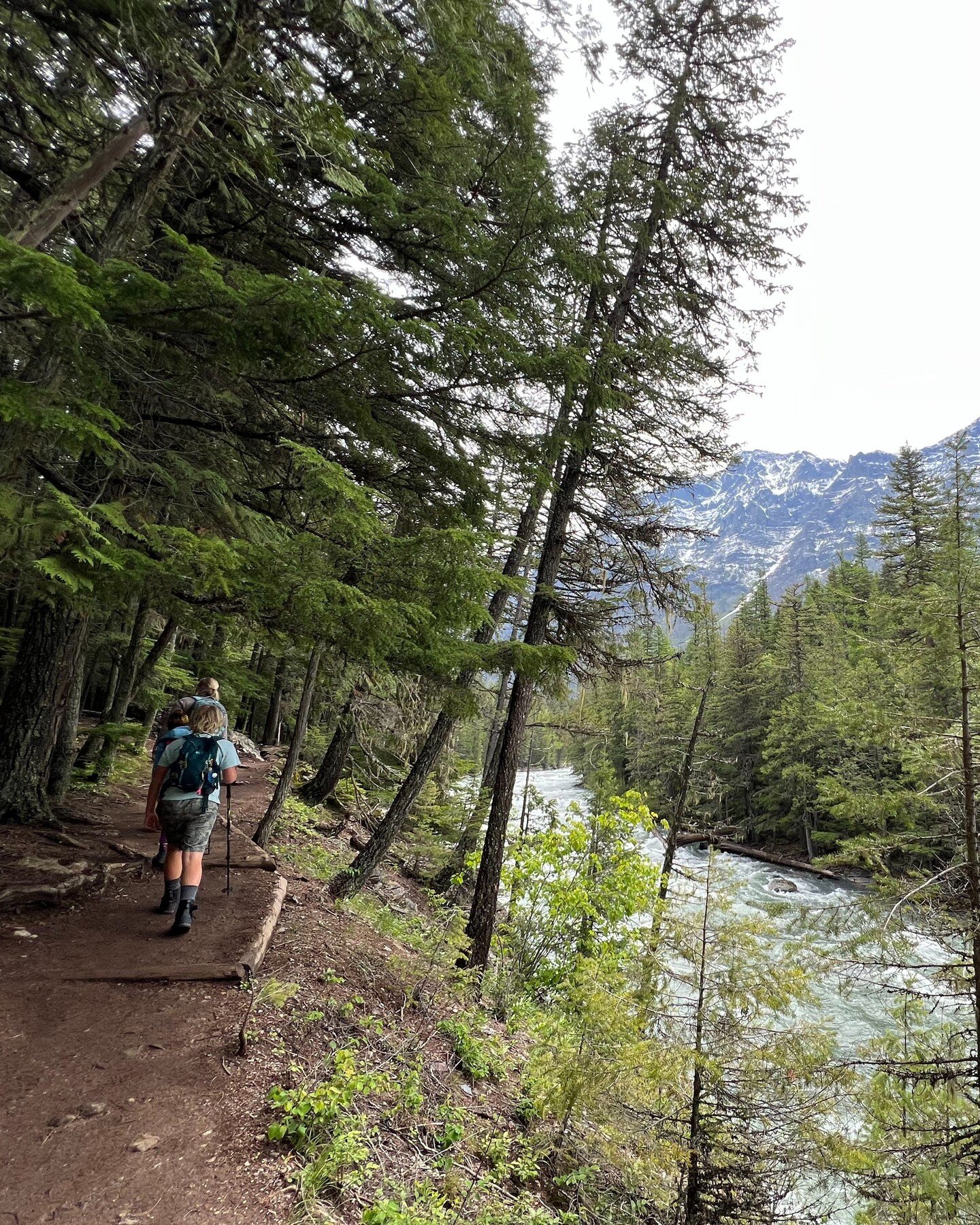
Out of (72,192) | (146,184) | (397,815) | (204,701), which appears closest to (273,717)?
(397,815)

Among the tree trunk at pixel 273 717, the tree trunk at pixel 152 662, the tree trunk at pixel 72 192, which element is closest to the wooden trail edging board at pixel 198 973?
the tree trunk at pixel 72 192

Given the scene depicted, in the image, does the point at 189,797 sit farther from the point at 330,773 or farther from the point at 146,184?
the point at 330,773

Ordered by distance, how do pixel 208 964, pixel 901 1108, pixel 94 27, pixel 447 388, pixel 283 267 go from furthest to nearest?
pixel 283 267
pixel 901 1108
pixel 447 388
pixel 208 964
pixel 94 27

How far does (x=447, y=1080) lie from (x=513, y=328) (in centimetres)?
709

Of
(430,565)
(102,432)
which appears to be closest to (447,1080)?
(430,565)

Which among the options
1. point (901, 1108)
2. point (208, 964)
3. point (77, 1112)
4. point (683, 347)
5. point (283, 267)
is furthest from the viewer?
point (683, 347)

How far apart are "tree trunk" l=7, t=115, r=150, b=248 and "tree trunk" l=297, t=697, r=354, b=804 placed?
30.6ft

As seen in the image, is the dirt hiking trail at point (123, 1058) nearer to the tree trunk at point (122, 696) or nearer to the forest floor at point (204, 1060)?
the forest floor at point (204, 1060)

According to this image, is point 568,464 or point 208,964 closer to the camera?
point 208,964

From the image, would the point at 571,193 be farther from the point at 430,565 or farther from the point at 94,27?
the point at 430,565

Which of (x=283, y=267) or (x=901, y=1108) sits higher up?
(x=283, y=267)

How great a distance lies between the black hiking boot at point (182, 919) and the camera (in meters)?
4.66

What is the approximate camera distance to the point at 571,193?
7.71m

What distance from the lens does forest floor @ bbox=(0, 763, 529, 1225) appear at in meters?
2.57
